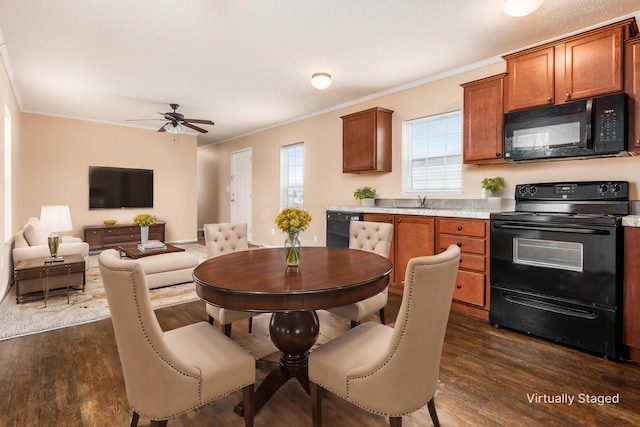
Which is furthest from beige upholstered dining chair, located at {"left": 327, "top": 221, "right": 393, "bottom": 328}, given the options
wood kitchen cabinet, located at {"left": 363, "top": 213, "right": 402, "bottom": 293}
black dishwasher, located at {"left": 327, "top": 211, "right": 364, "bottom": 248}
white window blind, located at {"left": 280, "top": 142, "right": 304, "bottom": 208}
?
white window blind, located at {"left": 280, "top": 142, "right": 304, "bottom": 208}

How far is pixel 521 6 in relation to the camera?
244 centimetres

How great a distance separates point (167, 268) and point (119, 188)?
145 inches

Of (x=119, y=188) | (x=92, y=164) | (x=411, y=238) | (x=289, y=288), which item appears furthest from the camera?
(x=119, y=188)

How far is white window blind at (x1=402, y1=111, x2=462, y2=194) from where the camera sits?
158 inches

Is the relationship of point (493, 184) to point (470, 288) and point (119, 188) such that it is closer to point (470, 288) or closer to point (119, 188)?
point (470, 288)

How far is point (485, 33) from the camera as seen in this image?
3.08m

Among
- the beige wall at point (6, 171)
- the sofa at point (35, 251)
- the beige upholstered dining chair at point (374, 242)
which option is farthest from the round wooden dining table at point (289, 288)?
the beige wall at point (6, 171)

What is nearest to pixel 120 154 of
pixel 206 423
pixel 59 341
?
pixel 59 341

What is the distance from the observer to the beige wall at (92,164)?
5.85 metres

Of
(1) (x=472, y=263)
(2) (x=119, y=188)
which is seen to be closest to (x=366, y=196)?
(1) (x=472, y=263)

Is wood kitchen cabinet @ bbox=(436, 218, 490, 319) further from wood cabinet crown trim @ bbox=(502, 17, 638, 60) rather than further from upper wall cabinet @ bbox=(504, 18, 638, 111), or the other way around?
wood cabinet crown trim @ bbox=(502, 17, 638, 60)

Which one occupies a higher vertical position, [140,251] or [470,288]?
[140,251]

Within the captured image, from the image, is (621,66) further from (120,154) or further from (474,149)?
(120,154)

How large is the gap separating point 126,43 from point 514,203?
4.20 metres
